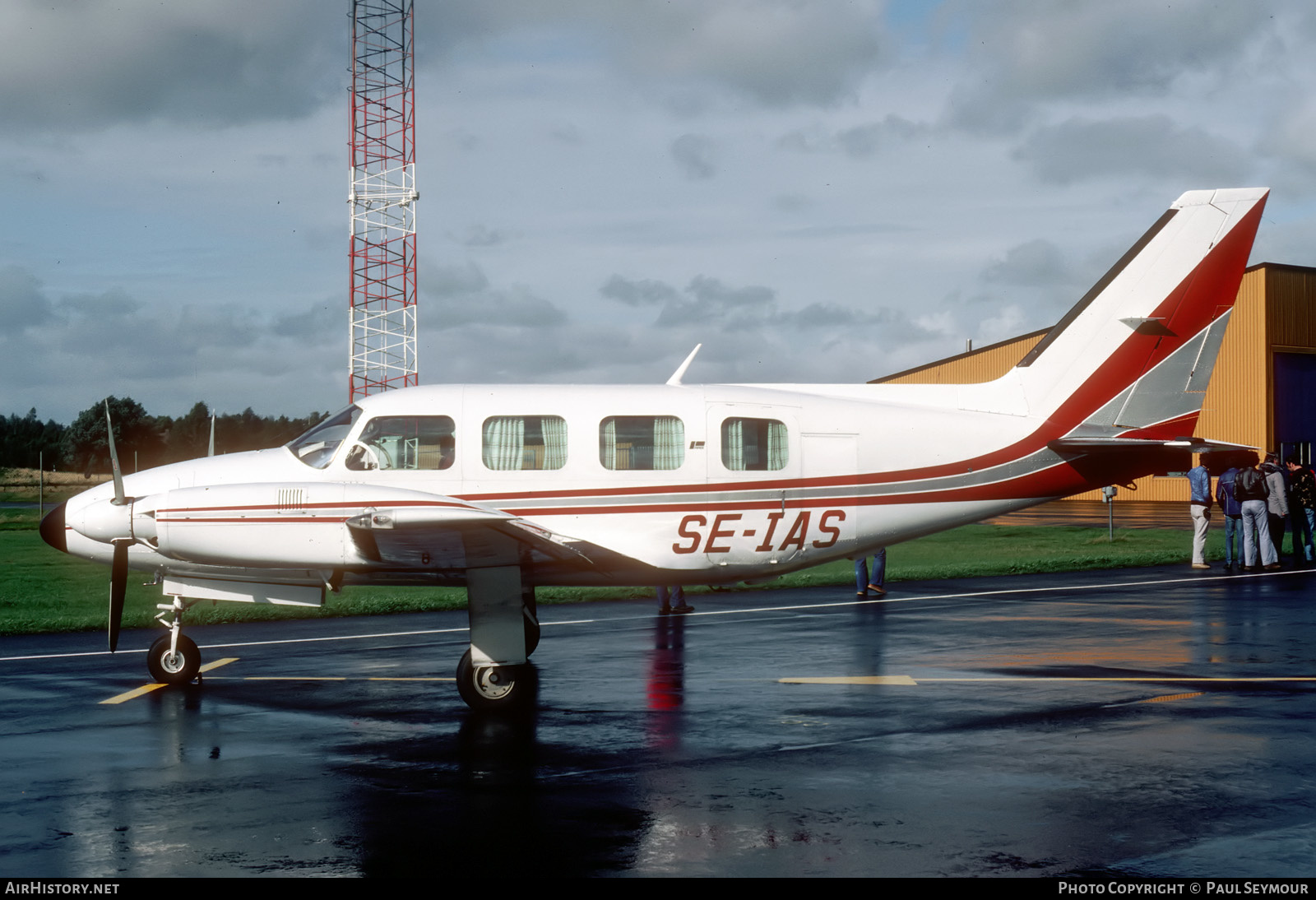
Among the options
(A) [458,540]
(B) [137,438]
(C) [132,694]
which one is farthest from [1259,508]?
(B) [137,438]

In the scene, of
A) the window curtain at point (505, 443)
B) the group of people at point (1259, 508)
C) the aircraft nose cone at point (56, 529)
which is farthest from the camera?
the group of people at point (1259, 508)

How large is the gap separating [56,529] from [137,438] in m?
54.0

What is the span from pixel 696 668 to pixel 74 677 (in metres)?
6.69

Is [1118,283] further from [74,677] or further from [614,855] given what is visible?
[74,677]

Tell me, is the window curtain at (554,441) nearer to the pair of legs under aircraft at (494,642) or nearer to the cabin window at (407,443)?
the cabin window at (407,443)

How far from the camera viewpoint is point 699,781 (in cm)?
757

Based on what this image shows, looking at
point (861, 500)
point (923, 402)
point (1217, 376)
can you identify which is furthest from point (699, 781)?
point (1217, 376)

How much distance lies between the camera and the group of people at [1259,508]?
23.1 m

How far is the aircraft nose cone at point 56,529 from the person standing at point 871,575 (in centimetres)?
1238

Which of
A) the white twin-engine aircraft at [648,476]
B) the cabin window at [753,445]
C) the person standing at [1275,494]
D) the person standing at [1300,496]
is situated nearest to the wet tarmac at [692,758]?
the white twin-engine aircraft at [648,476]

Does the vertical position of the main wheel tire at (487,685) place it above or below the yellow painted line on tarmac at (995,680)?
above

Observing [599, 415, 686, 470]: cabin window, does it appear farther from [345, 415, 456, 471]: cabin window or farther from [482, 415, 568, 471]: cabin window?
[345, 415, 456, 471]: cabin window

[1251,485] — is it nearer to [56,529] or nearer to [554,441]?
[554,441]

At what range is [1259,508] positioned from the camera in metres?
23.2
